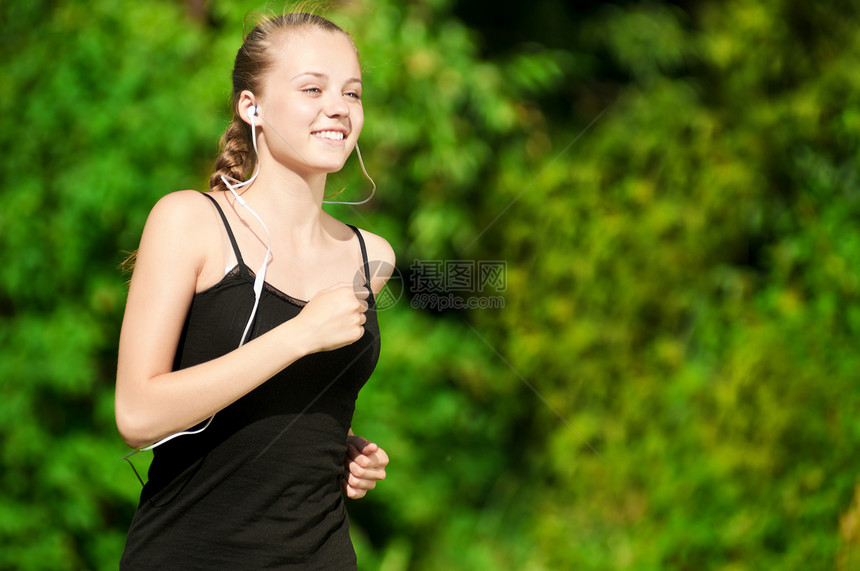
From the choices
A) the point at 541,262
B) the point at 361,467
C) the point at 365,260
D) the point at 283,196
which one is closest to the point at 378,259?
the point at 365,260

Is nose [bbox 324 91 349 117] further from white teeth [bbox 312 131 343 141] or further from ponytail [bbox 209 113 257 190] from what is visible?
ponytail [bbox 209 113 257 190]

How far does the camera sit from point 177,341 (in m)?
0.99

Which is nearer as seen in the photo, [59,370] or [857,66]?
[59,370]

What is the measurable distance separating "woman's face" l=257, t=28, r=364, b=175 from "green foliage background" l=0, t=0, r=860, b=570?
1176 mm

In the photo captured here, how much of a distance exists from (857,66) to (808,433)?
1.49 metres

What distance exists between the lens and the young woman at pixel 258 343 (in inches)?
37.7

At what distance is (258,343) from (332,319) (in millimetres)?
88

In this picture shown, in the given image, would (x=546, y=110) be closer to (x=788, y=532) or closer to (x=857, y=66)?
(x=857, y=66)

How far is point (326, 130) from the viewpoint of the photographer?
3.53ft

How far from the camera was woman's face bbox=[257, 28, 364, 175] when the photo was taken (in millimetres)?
1072

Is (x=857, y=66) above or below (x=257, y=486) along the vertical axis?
above

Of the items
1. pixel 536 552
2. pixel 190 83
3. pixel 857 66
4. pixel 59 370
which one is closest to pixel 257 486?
pixel 59 370

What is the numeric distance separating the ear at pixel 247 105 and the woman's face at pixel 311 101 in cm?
2

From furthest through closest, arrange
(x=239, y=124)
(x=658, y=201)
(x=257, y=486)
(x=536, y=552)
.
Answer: (x=658, y=201), (x=536, y=552), (x=239, y=124), (x=257, y=486)
